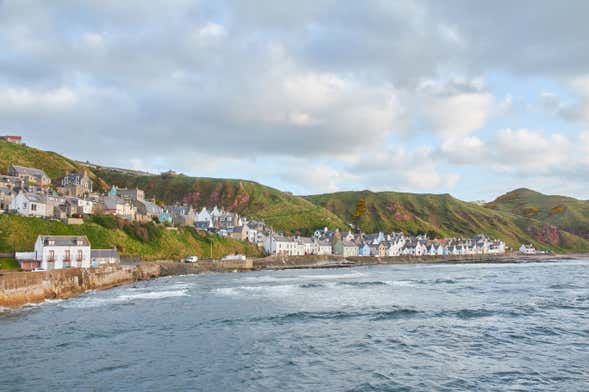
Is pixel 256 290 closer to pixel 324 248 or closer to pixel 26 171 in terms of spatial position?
pixel 26 171

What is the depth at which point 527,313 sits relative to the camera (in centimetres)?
3897

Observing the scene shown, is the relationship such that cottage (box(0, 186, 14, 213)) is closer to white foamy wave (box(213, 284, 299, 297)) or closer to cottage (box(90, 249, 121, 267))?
cottage (box(90, 249, 121, 267))

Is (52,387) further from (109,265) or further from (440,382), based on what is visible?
(109,265)

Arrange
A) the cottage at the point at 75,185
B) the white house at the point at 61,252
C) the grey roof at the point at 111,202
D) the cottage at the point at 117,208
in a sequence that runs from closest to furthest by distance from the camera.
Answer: the white house at the point at 61,252
the cottage at the point at 117,208
the grey roof at the point at 111,202
the cottage at the point at 75,185

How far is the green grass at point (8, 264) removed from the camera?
54.8 m

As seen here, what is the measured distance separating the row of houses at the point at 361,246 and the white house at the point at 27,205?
61.1m

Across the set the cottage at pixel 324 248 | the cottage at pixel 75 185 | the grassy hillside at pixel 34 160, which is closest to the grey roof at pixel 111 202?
the cottage at pixel 75 185

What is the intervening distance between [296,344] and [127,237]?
66.3m

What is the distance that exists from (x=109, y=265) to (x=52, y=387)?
4764 cm

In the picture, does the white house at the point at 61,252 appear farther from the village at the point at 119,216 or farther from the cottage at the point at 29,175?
the cottage at the point at 29,175

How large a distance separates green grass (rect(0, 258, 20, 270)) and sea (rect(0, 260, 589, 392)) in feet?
43.0

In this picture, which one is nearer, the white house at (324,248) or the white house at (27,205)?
the white house at (27,205)

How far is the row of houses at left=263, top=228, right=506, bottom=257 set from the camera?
433 ft

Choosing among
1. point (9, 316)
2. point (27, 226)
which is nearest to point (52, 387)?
point (9, 316)
